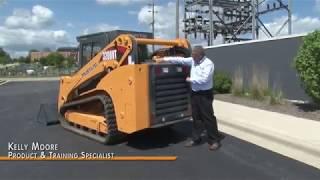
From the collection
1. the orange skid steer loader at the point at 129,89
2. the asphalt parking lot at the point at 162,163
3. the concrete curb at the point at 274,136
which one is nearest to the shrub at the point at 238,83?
the concrete curb at the point at 274,136

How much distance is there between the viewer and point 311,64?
12.4m

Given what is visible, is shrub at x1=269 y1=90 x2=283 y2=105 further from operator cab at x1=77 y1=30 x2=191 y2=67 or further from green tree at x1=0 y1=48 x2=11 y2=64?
green tree at x1=0 y1=48 x2=11 y2=64

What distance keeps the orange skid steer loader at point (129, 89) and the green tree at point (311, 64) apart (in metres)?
3.95

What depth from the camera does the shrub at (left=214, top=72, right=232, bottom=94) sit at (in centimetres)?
1927

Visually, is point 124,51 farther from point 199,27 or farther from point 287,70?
point 199,27

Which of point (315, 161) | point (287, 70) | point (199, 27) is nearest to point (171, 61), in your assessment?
point (315, 161)

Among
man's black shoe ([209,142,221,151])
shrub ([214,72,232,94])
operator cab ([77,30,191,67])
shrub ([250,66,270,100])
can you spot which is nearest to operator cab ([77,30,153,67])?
operator cab ([77,30,191,67])

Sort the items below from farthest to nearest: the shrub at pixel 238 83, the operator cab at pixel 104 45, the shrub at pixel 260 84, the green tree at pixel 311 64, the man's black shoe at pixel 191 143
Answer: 1. the shrub at pixel 238 83
2. the shrub at pixel 260 84
3. the green tree at pixel 311 64
4. the operator cab at pixel 104 45
5. the man's black shoe at pixel 191 143

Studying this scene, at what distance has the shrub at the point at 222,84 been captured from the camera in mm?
19266

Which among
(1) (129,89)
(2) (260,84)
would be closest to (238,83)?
(2) (260,84)

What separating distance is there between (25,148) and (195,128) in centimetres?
315

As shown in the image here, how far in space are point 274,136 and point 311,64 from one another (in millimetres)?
3607

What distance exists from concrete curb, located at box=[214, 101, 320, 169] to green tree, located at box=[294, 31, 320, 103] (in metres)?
1.15

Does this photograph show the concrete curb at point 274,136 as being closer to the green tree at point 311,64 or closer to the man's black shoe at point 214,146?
the man's black shoe at point 214,146
